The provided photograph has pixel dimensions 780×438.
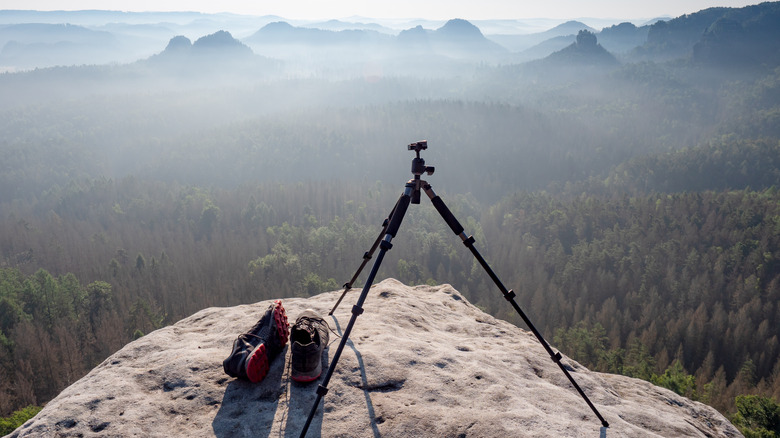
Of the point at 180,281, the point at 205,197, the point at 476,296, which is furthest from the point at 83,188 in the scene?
the point at 476,296

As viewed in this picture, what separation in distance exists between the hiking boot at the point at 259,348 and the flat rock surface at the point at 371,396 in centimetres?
26

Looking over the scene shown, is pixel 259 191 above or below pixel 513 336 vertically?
below

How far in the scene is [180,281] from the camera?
203 ft

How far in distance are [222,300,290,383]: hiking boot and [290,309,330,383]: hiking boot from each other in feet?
1.06

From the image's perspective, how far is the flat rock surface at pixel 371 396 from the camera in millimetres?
5805

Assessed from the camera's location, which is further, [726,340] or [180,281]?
[180,281]

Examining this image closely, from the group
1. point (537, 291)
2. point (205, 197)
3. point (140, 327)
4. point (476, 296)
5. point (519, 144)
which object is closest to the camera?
point (140, 327)

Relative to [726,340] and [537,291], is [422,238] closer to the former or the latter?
[537,291]

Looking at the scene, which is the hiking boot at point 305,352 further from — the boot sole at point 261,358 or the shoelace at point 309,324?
the boot sole at point 261,358

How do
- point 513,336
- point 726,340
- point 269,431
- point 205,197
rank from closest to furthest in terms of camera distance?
point 269,431, point 513,336, point 726,340, point 205,197

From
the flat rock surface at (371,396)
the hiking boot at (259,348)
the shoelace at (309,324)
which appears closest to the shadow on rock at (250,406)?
the flat rock surface at (371,396)

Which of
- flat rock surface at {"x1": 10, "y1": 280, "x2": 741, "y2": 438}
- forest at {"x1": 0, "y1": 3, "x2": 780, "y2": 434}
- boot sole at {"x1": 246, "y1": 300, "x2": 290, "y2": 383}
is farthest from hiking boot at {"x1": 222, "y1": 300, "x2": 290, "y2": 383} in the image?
forest at {"x1": 0, "y1": 3, "x2": 780, "y2": 434}

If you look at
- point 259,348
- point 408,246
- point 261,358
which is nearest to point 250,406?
point 261,358

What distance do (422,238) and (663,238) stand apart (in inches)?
1817
